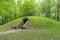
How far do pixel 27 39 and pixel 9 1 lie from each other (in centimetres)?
256

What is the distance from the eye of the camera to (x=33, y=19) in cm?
1894

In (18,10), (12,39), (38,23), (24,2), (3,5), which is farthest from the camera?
(18,10)

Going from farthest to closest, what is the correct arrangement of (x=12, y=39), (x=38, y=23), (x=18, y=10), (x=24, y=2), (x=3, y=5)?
(x=18, y=10), (x=24, y=2), (x=38, y=23), (x=3, y=5), (x=12, y=39)

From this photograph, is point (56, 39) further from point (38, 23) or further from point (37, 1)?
point (37, 1)

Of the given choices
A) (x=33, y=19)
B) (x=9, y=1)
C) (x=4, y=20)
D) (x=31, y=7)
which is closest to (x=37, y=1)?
(x=31, y=7)

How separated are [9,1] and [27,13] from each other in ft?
46.7

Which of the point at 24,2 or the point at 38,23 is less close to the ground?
the point at 24,2

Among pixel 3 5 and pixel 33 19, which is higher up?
pixel 3 5

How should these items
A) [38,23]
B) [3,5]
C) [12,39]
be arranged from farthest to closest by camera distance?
[38,23], [3,5], [12,39]

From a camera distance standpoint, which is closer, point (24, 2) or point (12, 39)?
point (12, 39)

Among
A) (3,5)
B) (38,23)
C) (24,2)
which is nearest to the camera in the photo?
(3,5)

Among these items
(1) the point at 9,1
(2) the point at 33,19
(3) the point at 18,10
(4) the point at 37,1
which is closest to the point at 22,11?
(3) the point at 18,10

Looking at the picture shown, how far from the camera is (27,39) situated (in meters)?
9.80

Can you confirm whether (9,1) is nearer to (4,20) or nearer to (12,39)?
(12,39)
